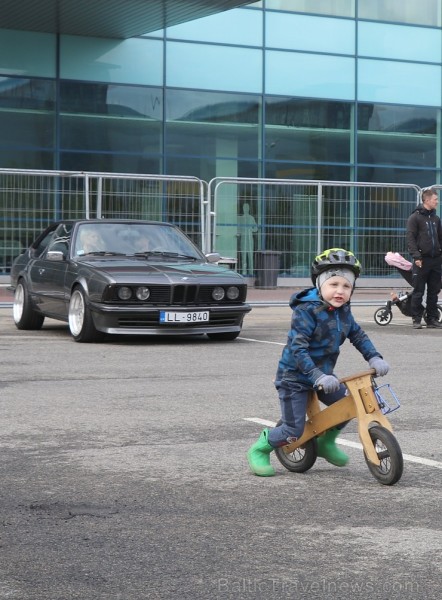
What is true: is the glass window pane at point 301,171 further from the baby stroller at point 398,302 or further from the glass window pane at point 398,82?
the baby stroller at point 398,302

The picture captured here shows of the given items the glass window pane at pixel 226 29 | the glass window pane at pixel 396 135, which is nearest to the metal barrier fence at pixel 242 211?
the glass window pane at pixel 226 29

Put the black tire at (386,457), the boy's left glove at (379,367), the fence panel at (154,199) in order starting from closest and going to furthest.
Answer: the black tire at (386,457) → the boy's left glove at (379,367) → the fence panel at (154,199)

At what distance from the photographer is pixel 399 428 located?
7734 millimetres

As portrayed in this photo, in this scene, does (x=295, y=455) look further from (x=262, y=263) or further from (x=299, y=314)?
(x=262, y=263)

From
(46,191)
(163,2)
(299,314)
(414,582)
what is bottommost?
(414,582)

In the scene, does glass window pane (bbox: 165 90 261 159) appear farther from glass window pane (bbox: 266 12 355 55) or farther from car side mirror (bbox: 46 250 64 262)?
car side mirror (bbox: 46 250 64 262)

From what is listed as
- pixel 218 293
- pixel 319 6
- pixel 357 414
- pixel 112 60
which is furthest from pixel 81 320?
pixel 319 6

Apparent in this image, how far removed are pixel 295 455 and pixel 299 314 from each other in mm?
804

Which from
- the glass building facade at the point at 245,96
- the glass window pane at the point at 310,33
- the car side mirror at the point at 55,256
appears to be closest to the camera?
the car side mirror at the point at 55,256

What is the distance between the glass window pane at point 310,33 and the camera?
96.0 feet

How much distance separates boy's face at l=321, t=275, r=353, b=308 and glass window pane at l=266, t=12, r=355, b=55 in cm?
2374

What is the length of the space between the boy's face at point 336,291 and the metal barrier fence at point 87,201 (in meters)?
14.2

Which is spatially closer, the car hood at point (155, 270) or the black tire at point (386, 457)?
the black tire at point (386, 457)

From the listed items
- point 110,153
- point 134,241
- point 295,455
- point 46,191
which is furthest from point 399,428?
point 110,153
